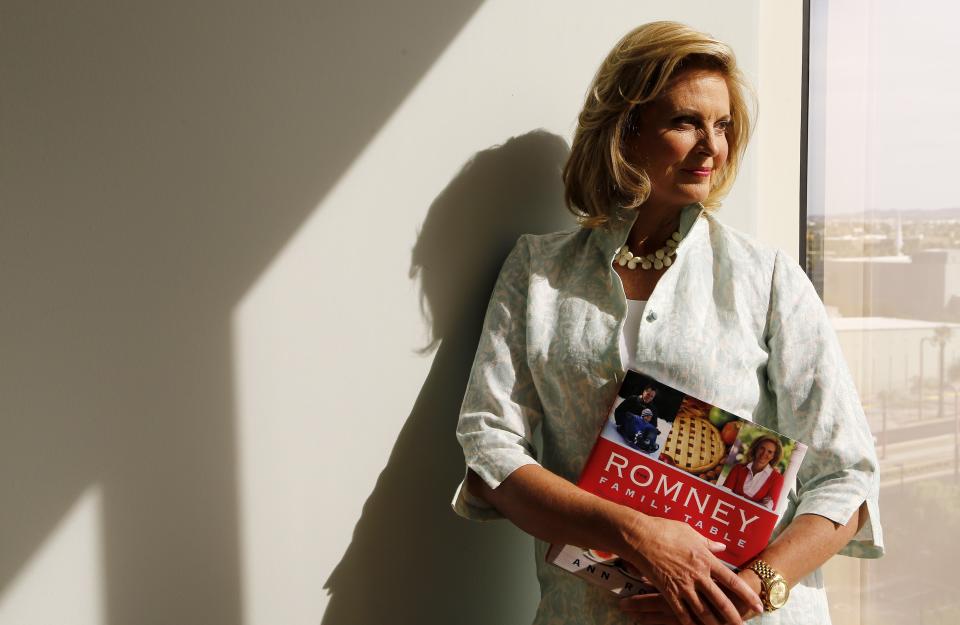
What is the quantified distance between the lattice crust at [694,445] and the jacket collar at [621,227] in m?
0.35

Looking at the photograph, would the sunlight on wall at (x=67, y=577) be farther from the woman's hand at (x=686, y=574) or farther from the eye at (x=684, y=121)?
the eye at (x=684, y=121)

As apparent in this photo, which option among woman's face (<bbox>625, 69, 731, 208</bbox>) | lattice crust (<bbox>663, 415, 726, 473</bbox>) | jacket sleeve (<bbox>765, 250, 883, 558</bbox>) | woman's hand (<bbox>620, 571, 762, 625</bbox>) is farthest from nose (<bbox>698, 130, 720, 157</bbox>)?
woman's hand (<bbox>620, 571, 762, 625</bbox>)

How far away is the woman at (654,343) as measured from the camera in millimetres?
1321

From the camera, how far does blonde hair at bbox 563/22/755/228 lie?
1416 mm

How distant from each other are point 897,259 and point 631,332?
897mm

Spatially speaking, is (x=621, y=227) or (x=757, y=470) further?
(x=621, y=227)

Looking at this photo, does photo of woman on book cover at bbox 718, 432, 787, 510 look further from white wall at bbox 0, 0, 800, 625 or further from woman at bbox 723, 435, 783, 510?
white wall at bbox 0, 0, 800, 625

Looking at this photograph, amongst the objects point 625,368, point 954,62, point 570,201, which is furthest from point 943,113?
point 625,368

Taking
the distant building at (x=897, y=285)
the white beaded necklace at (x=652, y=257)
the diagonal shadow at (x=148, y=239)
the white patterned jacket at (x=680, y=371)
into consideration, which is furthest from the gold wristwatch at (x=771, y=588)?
the distant building at (x=897, y=285)

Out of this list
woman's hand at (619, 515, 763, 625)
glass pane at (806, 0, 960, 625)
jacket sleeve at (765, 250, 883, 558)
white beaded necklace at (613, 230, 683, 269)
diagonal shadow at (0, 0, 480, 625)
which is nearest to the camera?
diagonal shadow at (0, 0, 480, 625)

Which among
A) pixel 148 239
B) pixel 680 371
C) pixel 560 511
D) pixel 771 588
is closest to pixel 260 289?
pixel 148 239

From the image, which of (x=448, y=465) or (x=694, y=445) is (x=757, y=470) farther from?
(x=448, y=465)

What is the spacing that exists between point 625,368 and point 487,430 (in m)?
0.25

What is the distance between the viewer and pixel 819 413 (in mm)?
1362
